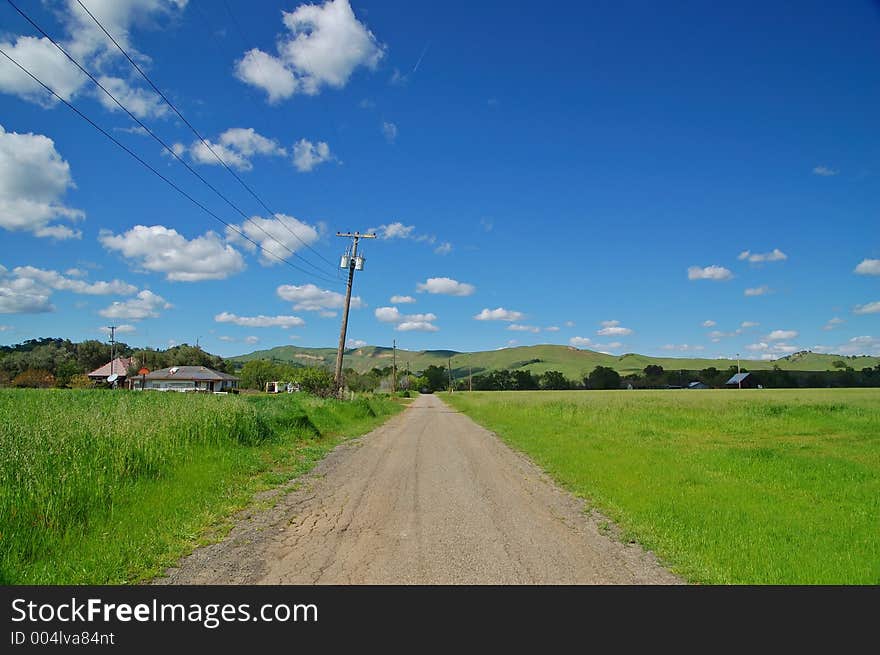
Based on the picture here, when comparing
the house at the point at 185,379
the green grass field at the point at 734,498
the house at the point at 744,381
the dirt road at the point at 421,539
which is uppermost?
the house at the point at 744,381

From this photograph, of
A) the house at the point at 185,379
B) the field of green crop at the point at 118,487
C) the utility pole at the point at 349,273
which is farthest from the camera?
the house at the point at 185,379

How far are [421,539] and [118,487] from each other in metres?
4.77

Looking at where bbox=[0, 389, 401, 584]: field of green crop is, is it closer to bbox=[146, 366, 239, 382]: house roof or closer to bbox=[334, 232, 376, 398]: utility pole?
bbox=[334, 232, 376, 398]: utility pole

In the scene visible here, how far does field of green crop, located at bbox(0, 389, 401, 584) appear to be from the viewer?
19.2ft

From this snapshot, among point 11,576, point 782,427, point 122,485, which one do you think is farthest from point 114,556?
point 782,427

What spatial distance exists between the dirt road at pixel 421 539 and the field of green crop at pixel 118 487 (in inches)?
28.3

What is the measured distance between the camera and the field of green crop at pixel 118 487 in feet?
19.2

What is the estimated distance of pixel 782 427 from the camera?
89.5 feet

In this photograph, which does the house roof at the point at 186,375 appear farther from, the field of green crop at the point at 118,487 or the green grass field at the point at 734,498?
the field of green crop at the point at 118,487

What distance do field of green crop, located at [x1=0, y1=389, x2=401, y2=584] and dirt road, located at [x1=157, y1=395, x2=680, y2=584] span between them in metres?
0.72

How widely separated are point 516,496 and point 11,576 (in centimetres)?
742

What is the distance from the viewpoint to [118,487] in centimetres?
820

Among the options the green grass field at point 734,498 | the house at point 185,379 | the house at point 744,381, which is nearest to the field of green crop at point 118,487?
the green grass field at point 734,498
